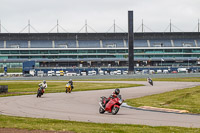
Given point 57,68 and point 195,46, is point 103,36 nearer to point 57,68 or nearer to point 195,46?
point 57,68

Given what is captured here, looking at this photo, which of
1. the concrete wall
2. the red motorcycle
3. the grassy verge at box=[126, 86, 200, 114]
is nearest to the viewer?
the red motorcycle

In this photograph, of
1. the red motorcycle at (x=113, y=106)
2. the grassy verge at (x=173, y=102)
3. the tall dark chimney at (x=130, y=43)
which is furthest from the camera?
the tall dark chimney at (x=130, y=43)

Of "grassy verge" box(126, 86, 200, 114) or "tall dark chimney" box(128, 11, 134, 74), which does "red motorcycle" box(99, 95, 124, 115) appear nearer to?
"grassy verge" box(126, 86, 200, 114)

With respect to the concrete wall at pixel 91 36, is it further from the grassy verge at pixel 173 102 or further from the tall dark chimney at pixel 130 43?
the grassy verge at pixel 173 102

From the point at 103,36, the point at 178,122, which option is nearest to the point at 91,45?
the point at 103,36

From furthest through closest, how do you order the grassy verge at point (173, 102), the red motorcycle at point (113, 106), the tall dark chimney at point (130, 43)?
the tall dark chimney at point (130, 43) < the grassy verge at point (173, 102) < the red motorcycle at point (113, 106)

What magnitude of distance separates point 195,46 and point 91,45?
147 feet

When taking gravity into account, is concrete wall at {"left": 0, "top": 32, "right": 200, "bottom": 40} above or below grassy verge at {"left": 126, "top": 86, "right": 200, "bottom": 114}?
above

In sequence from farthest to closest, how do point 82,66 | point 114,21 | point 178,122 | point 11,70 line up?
1. point 114,21
2. point 82,66
3. point 11,70
4. point 178,122

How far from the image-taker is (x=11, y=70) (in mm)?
137125

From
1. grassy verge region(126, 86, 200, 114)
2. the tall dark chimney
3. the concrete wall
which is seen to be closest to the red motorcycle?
grassy verge region(126, 86, 200, 114)

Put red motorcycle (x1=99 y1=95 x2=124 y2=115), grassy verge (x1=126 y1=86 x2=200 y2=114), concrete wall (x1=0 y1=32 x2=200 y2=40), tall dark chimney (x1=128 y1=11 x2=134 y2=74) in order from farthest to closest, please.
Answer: concrete wall (x1=0 y1=32 x2=200 y2=40) < tall dark chimney (x1=128 y1=11 x2=134 y2=74) < grassy verge (x1=126 y1=86 x2=200 y2=114) < red motorcycle (x1=99 y1=95 x2=124 y2=115)

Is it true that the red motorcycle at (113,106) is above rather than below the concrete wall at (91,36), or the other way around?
below

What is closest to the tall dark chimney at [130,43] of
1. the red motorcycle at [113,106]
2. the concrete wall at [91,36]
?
the concrete wall at [91,36]
